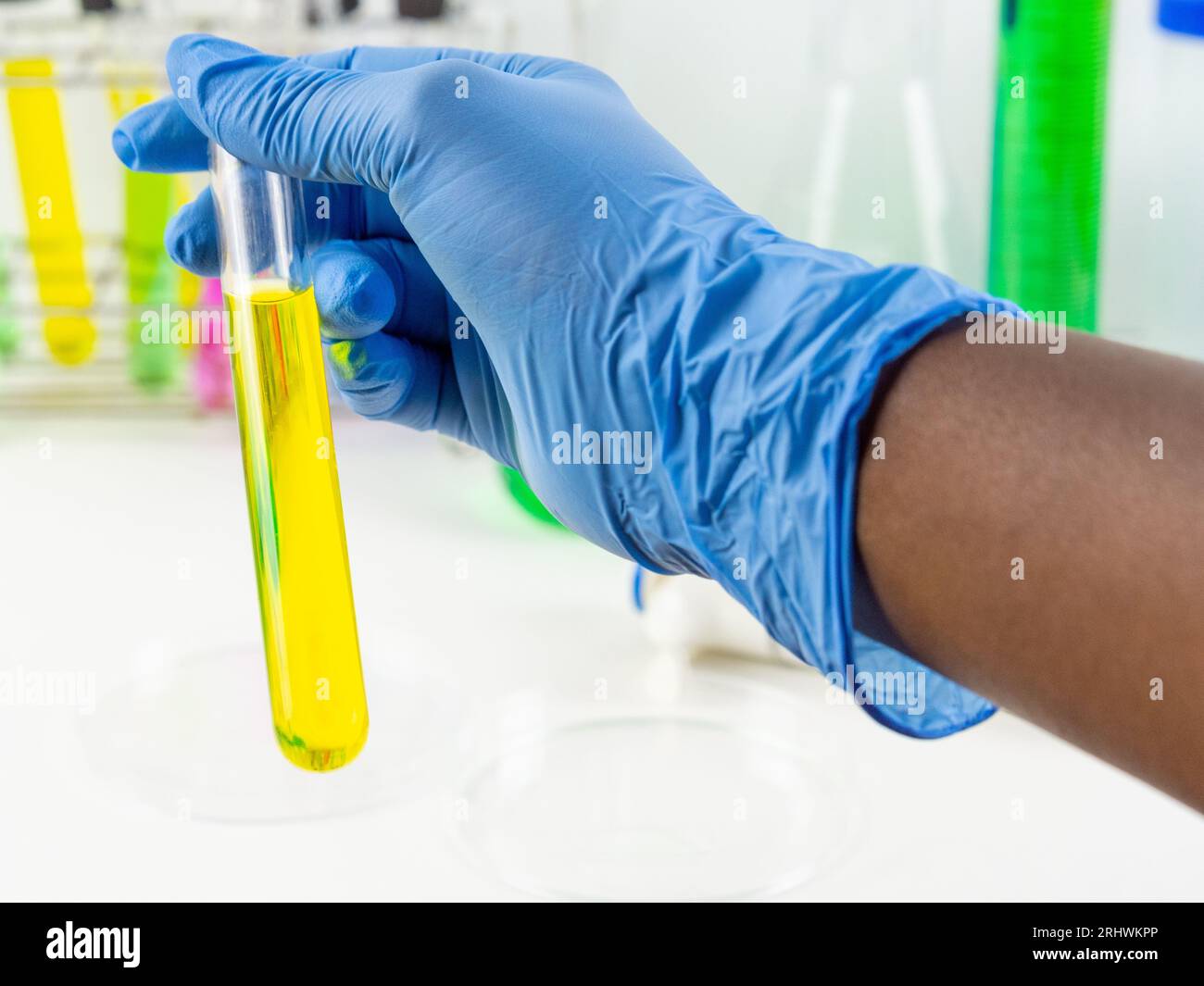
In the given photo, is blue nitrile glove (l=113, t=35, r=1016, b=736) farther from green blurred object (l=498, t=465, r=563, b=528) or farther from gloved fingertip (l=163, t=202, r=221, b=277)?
green blurred object (l=498, t=465, r=563, b=528)

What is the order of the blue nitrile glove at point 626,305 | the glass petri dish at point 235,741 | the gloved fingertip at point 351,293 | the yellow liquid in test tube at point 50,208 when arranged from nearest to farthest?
the blue nitrile glove at point 626,305, the gloved fingertip at point 351,293, the glass petri dish at point 235,741, the yellow liquid in test tube at point 50,208

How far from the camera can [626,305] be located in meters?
0.71

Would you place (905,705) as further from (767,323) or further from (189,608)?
(189,608)

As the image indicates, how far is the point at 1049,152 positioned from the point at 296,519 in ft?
2.73

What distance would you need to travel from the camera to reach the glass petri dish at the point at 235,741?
36.0 inches

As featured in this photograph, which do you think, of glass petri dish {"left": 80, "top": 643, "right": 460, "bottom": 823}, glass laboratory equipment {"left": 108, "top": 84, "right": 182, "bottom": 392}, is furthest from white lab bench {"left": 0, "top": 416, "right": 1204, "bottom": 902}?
glass laboratory equipment {"left": 108, "top": 84, "right": 182, "bottom": 392}

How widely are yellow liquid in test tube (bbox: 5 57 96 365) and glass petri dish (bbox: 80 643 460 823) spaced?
1.58 feet

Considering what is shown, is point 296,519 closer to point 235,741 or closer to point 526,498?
point 235,741

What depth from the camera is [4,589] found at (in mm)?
1186

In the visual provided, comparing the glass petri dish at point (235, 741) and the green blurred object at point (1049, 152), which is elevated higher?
the green blurred object at point (1049, 152)

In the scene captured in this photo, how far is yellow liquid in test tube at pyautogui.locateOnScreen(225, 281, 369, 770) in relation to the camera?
70cm

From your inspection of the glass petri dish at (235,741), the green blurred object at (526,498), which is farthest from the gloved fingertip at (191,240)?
the green blurred object at (526,498)

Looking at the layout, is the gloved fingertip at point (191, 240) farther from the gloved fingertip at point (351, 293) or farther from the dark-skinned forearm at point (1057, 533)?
the dark-skinned forearm at point (1057, 533)

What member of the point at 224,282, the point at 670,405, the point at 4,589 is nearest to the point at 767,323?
the point at 670,405
